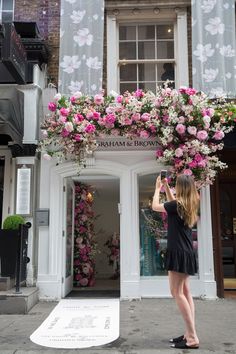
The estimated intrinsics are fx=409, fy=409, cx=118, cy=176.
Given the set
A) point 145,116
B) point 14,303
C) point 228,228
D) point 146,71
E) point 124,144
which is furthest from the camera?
point 228,228

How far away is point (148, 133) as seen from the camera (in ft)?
26.3

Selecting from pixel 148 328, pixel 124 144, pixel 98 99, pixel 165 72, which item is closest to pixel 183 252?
pixel 148 328

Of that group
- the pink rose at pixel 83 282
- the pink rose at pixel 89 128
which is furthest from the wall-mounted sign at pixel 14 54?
the pink rose at pixel 83 282

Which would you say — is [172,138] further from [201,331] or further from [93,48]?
[201,331]

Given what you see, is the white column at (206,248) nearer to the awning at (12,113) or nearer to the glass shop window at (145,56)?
the glass shop window at (145,56)

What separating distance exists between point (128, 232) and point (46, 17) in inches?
206

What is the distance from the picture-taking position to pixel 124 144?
27.8 ft

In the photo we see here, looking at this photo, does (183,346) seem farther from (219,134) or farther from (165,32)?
(165,32)

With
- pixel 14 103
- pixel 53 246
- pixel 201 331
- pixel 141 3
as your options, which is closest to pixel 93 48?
pixel 141 3

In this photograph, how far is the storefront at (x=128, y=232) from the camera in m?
8.18

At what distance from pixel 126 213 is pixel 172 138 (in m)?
1.80

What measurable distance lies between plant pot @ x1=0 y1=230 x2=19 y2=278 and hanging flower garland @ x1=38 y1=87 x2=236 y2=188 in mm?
1682

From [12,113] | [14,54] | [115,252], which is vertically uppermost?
[14,54]

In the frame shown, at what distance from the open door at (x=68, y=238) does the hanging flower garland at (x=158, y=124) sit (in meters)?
1.15
